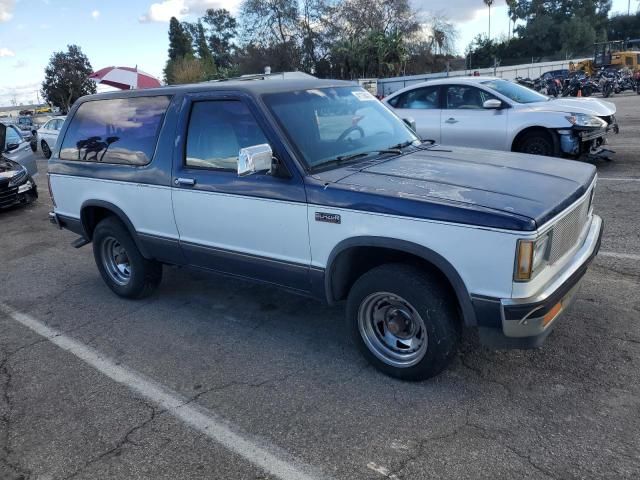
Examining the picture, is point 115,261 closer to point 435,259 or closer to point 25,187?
point 435,259

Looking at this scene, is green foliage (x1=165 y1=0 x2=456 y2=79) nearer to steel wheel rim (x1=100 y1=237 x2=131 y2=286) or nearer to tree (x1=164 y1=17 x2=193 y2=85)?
tree (x1=164 y1=17 x2=193 y2=85)

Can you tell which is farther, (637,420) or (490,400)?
(490,400)

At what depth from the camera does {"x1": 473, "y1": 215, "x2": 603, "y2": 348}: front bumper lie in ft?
9.24

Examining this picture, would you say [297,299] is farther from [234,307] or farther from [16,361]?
[16,361]

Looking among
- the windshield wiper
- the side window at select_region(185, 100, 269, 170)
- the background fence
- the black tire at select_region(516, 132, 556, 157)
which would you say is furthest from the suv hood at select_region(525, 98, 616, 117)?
the background fence

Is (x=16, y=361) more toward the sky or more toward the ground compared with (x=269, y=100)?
more toward the ground

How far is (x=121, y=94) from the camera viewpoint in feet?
16.0

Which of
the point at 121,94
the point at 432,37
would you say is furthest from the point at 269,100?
the point at 432,37

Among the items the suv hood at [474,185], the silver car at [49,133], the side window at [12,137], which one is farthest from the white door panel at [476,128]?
the silver car at [49,133]

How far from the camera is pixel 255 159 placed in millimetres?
3363

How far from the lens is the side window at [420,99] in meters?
9.52

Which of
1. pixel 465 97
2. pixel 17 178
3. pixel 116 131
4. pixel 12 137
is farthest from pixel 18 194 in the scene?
pixel 465 97

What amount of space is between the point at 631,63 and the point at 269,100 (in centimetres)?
4216

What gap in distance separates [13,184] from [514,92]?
30.4 feet
